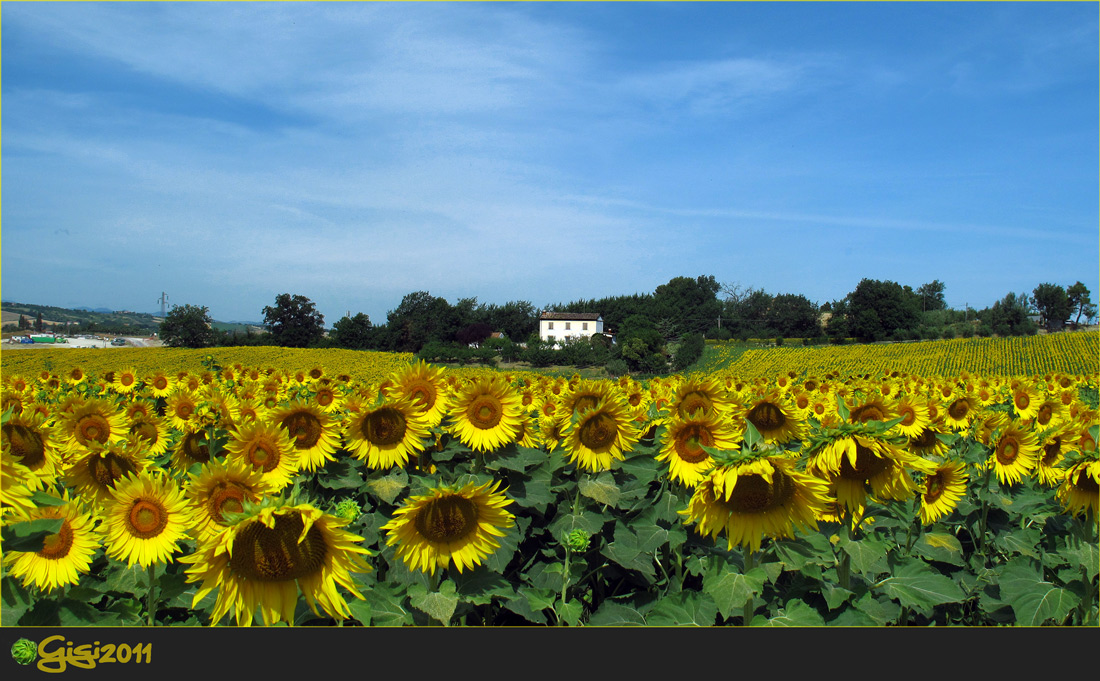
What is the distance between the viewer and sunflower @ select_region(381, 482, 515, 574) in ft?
9.38

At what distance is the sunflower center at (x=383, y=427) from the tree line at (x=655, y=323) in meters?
42.1

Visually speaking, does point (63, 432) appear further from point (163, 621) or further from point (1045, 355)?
point (1045, 355)

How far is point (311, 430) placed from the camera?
4.08m

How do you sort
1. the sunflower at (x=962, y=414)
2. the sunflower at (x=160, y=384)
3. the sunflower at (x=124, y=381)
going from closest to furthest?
the sunflower at (x=962, y=414) < the sunflower at (x=160, y=384) < the sunflower at (x=124, y=381)

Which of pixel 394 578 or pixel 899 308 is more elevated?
pixel 899 308

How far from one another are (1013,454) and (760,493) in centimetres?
373

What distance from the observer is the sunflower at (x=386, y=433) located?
12.6 ft

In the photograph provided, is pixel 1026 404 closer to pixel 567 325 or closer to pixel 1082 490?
pixel 1082 490

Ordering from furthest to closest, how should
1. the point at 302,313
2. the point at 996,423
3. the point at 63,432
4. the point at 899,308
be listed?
the point at 899,308, the point at 302,313, the point at 996,423, the point at 63,432

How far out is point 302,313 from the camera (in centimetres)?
5050

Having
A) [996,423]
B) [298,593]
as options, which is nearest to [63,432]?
[298,593]

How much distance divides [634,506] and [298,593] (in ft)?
7.64

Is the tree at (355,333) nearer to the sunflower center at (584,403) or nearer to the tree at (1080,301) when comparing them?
the sunflower center at (584,403)
